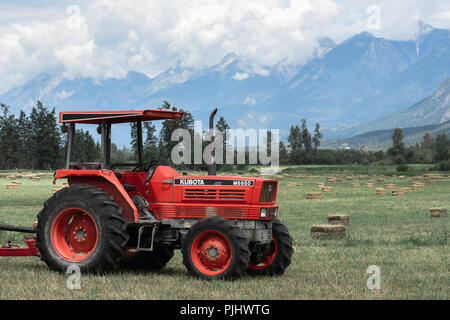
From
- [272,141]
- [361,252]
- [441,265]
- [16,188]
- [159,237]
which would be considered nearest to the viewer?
[159,237]

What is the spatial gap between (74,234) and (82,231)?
0.57ft

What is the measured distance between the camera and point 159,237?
11.0 metres

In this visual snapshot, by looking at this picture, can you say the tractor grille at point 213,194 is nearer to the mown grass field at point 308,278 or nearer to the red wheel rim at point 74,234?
the mown grass field at point 308,278

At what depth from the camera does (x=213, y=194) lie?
10828 mm

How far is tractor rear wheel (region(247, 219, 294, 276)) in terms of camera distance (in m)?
11.1

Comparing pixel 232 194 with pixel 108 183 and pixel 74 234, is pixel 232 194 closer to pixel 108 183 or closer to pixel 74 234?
pixel 108 183

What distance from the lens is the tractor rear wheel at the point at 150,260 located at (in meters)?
11.9

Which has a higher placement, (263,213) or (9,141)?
(9,141)

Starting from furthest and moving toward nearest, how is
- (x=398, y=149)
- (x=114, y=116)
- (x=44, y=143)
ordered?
(x=398, y=149)
(x=44, y=143)
(x=114, y=116)

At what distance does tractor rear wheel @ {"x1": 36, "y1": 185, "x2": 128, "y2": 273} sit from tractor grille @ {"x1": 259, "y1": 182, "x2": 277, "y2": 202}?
7.76ft

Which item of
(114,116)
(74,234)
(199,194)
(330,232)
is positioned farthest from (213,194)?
(330,232)

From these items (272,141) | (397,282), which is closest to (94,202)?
(397,282)
